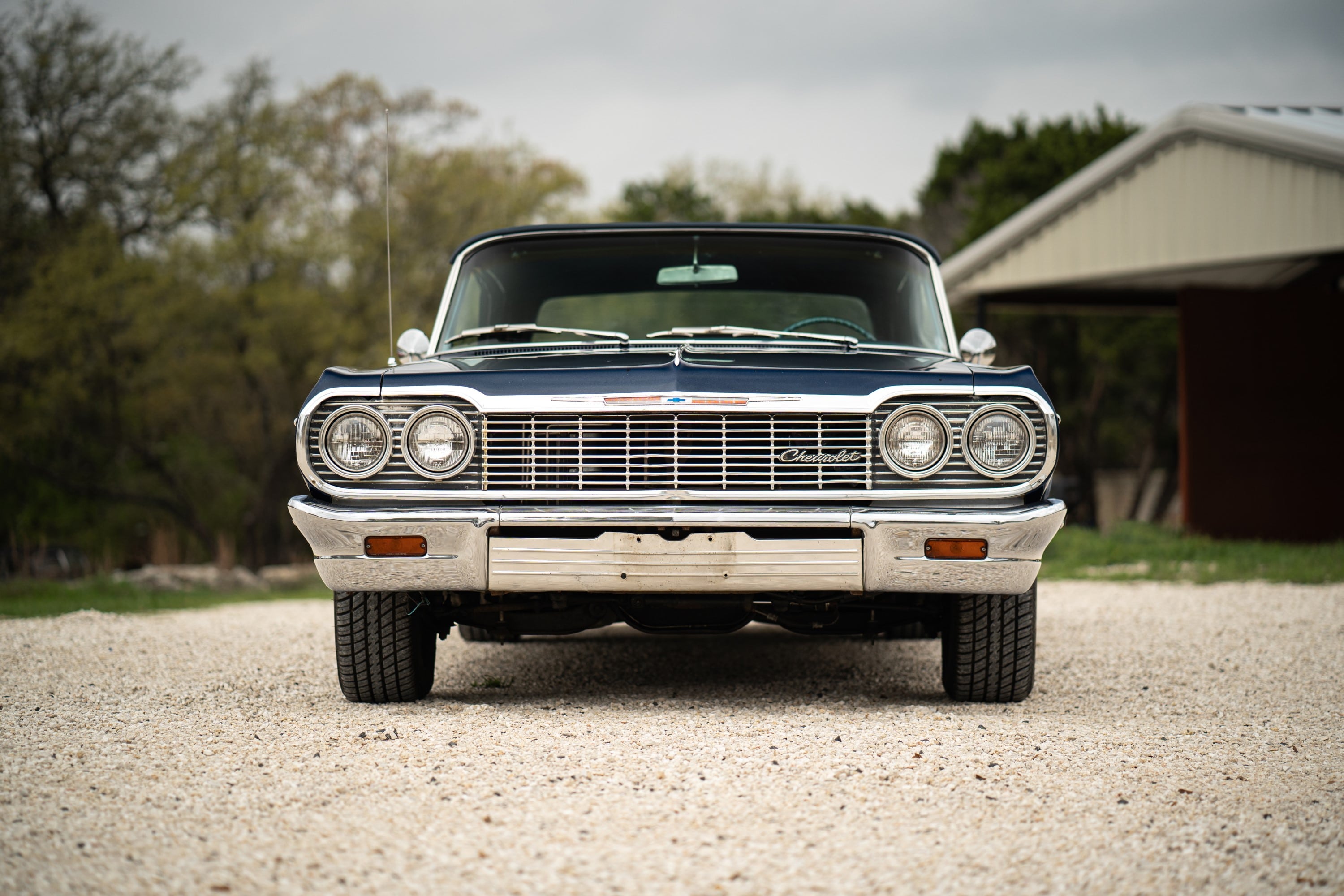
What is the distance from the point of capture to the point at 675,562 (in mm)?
3336

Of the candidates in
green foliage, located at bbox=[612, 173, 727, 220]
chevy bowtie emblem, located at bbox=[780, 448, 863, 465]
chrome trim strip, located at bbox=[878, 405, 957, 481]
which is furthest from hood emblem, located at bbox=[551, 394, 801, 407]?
green foliage, located at bbox=[612, 173, 727, 220]

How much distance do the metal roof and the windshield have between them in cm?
622

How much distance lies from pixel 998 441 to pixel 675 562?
1.07 m

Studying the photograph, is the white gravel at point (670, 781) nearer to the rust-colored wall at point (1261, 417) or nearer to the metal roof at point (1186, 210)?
the metal roof at point (1186, 210)

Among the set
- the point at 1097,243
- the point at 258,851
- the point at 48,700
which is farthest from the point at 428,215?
the point at 258,851

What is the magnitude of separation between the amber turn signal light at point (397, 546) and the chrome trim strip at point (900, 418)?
1.44 m

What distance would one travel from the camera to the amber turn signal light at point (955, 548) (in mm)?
3350

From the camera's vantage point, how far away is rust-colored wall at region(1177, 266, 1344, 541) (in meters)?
11.8

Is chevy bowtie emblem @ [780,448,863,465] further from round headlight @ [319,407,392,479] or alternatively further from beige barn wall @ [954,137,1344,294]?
beige barn wall @ [954,137,1344,294]

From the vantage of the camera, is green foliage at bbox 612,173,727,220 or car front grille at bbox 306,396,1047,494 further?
green foliage at bbox 612,173,727,220

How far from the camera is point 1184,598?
773 centimetres

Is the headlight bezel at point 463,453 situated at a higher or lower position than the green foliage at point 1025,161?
lower

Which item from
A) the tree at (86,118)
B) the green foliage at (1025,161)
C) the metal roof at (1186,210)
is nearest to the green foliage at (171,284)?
the tree at (86,118)

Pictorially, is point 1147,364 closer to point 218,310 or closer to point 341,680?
point 218,310
